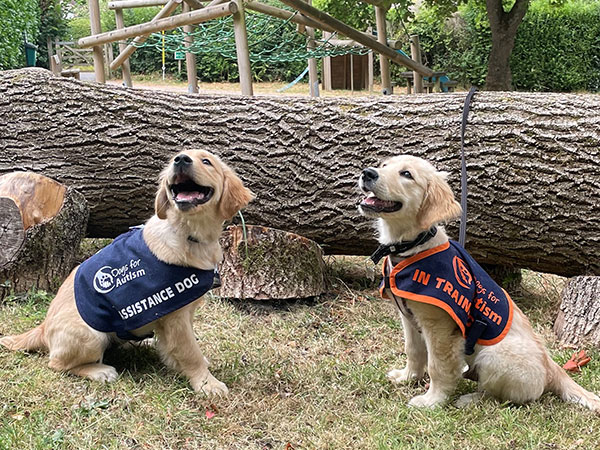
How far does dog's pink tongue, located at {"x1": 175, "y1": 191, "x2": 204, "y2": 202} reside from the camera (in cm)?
335

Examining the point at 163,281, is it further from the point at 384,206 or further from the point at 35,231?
the point at 35,231

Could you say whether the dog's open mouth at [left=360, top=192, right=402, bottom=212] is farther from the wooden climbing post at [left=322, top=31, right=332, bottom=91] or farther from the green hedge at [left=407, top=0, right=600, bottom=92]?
the wooden climbing post at [left=322, top=31, right=332, bottom=91]

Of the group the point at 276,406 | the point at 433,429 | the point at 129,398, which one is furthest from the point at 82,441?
the point at 433,429

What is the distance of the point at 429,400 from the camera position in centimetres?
347

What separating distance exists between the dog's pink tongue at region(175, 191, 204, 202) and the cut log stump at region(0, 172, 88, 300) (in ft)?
7.15

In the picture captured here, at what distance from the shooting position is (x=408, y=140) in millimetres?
5215

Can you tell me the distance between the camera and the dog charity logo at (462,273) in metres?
3.33

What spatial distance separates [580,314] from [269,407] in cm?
263

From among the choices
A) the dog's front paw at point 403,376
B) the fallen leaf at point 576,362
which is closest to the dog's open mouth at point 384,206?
the dog's front paw at point 403,376

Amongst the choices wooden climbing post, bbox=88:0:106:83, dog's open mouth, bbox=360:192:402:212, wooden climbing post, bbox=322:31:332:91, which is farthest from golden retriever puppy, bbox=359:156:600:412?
wooden climbing post, bbox=322:31:332:91

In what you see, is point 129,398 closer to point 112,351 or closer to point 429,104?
point 112,351

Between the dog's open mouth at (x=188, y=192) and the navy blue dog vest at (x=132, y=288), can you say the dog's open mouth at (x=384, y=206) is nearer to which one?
the dog's open mouth at (x=188, y=192)

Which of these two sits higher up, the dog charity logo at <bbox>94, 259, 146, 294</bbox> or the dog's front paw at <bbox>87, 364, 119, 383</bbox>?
the dog charity logo at <bbox>94, 259, 146, 294</bbox>

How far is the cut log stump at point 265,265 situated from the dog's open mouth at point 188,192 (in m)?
1.75
